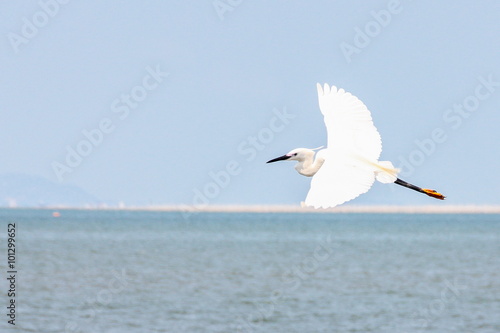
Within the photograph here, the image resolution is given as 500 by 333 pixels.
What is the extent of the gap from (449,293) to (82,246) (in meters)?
49.5

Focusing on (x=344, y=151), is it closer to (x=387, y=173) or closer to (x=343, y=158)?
(x=343, y=158)

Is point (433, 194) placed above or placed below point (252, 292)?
above

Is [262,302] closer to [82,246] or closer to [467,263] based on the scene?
[467,263]

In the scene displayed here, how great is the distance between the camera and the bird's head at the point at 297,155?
6.99m

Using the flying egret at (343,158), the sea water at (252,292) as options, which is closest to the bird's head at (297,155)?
the flying egret at (343,158)

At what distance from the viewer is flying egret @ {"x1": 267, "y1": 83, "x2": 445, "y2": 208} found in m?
6.53

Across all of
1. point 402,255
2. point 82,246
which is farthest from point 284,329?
point 82,246

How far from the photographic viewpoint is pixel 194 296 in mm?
42469
